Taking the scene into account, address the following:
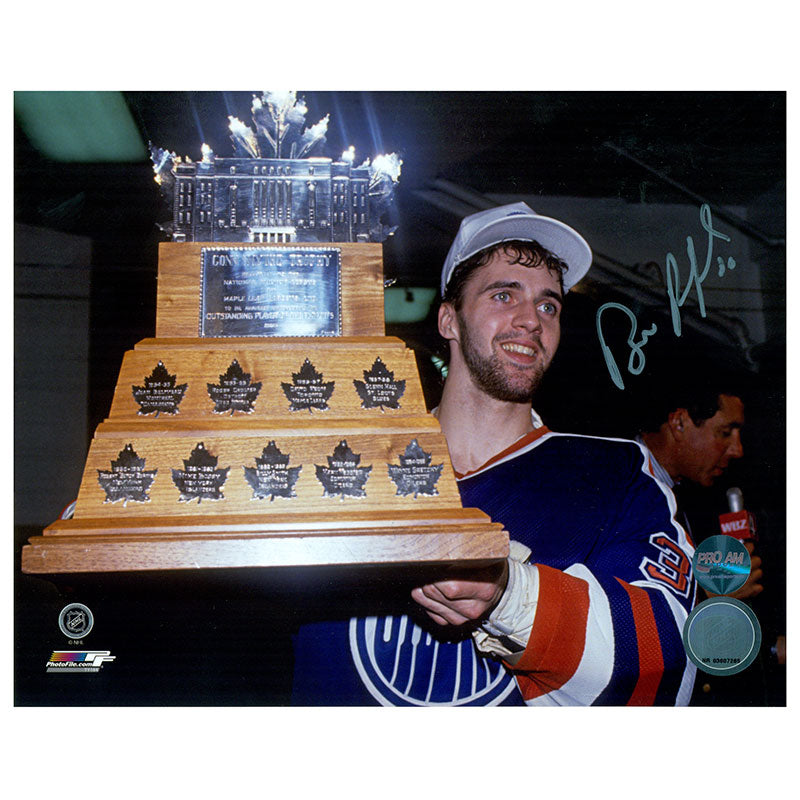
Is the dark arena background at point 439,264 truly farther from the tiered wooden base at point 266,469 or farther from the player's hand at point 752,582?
the tiered wooden base at point 266,469

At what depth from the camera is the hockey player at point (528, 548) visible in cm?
199

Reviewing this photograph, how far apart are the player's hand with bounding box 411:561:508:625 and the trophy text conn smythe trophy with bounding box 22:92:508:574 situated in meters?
0.17

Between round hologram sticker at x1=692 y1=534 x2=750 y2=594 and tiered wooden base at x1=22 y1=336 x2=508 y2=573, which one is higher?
tiered wooden base at x1=22 y1=336 x2=508 y2=573

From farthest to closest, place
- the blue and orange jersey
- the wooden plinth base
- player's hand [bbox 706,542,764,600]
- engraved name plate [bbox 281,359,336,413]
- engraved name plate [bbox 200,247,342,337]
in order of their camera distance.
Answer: player's hand [bbox 706,542,764,600]
the blue and orange jersey
engraved name plate [bbox 200,247,342,337]
engraved name plate [bbox 281,359,336,413]
the wooden plinth base

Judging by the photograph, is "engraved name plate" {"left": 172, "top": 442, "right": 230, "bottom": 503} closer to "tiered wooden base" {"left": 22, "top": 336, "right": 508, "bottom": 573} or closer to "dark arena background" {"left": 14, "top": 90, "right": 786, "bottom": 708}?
"tiered wooden base" {"left": 22, "top": 336, "right": 508, "bottom": 573}

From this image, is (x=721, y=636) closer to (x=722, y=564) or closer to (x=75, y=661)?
(x=722, y=564)

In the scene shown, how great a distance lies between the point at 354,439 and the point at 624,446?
108 centimetres


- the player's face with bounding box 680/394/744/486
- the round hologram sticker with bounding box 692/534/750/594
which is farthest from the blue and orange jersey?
the player's face with bounding box 680/394/744/486

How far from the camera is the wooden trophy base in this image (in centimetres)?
161

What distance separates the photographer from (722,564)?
2.46m

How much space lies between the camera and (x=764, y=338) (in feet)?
8.46

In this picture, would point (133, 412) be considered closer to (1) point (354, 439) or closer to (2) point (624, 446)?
(1) point (354, 439)
